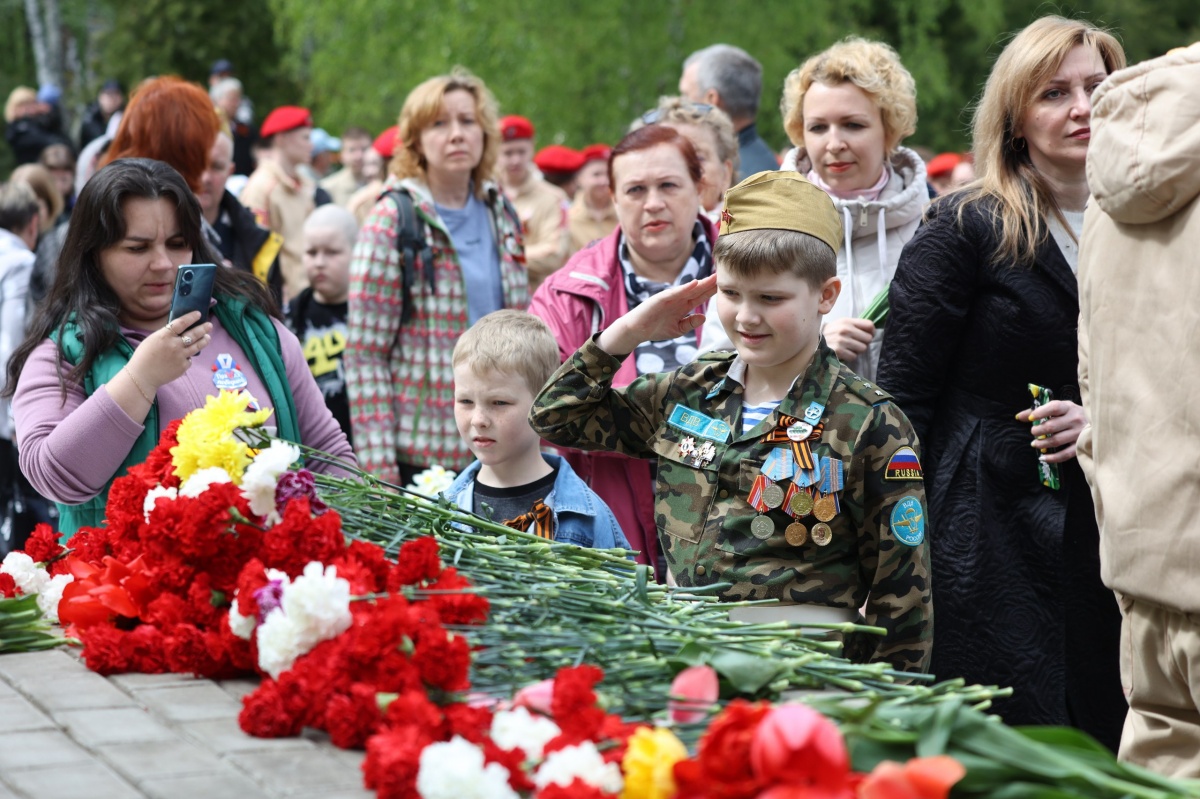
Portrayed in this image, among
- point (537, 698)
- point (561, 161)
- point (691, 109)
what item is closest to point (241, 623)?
point (537, 698)

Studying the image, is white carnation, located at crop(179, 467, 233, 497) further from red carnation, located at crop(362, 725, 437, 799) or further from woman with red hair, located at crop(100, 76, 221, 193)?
woman with red hair, located at crop(100, 76, 221, 193)

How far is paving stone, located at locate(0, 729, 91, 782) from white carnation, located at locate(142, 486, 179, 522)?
63 cm

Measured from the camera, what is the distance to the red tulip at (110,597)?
279 centimetres

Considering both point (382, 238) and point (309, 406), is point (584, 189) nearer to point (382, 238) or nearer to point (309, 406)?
point (382, 238)

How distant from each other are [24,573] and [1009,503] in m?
2.51

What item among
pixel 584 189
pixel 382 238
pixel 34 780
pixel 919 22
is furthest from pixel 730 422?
→ pixel 919 22

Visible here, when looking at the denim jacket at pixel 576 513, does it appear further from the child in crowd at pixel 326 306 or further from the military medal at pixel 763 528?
the child in crowd at pixel 326 306

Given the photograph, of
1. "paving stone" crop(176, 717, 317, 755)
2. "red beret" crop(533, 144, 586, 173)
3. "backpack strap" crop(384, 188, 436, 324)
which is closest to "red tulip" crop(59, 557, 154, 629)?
"paving stone" crop(176, 717, 317, 755)

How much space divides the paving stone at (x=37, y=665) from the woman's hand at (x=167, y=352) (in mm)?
1066

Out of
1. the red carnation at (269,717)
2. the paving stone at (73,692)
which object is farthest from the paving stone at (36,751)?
the red carnation at (269,717)

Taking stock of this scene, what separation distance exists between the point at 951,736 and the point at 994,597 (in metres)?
2.07

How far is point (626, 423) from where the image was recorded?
3.79m

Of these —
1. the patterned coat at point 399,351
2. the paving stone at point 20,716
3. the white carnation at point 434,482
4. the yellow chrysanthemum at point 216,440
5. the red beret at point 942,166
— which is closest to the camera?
the paving stone at point 20,716

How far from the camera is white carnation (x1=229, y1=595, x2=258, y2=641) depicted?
8.30ft
